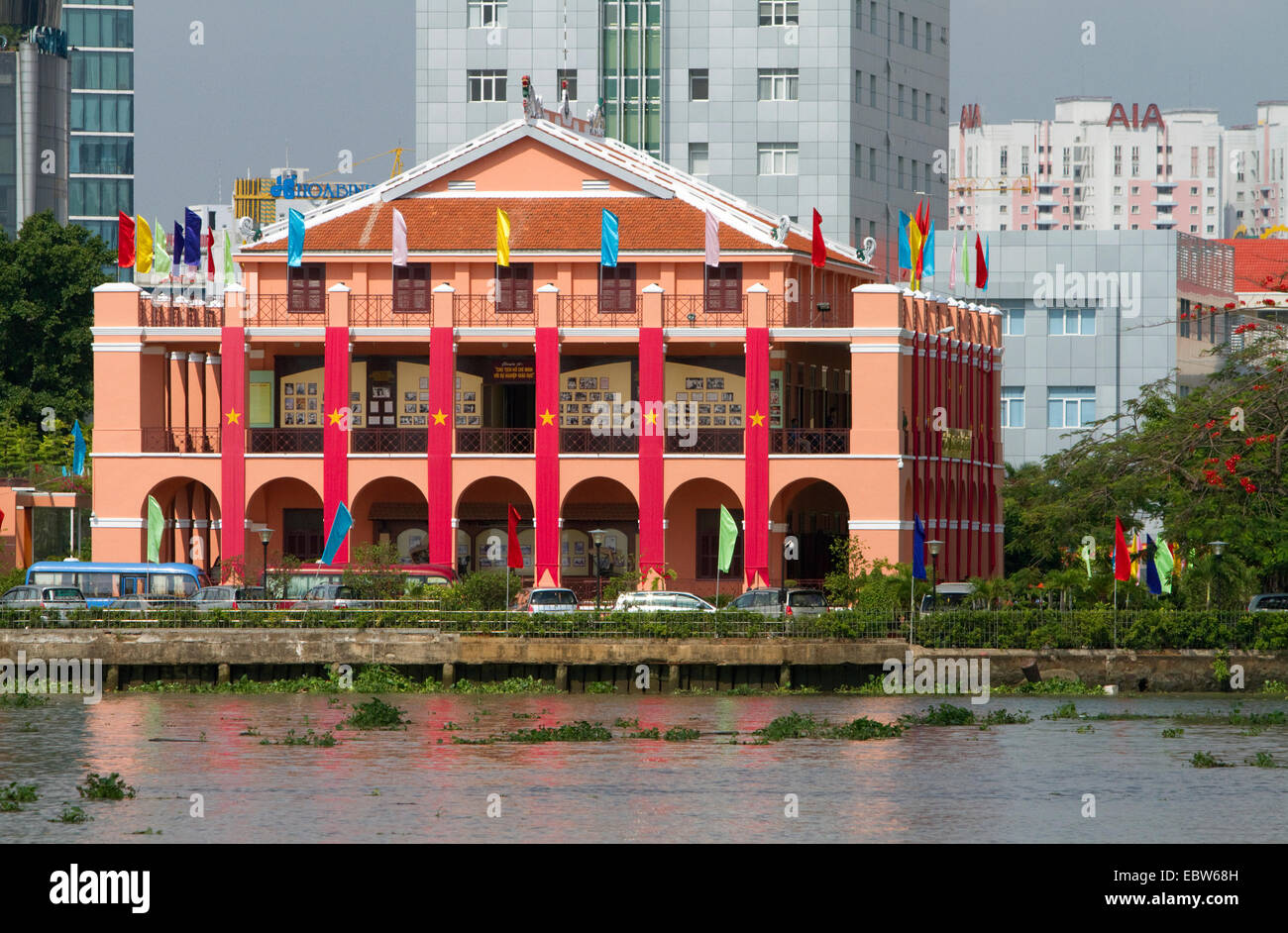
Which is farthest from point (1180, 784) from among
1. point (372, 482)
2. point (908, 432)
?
point (372, 482)

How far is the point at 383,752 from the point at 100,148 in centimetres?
11275

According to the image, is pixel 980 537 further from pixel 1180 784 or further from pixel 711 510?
pixel 1180 784

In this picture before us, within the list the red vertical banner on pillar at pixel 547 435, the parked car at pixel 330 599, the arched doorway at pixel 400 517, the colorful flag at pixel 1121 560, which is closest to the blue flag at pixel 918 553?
the colorful flag at pixel 1121 560

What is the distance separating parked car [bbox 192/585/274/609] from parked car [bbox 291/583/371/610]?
91 centimetres

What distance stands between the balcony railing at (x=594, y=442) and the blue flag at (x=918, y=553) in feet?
28.7

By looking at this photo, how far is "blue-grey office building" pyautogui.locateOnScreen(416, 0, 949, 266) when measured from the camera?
118312 mm

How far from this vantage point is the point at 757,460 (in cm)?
6944

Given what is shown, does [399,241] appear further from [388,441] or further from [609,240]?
[609,240]

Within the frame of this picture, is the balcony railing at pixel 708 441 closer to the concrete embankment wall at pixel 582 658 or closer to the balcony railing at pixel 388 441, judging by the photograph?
the balcony railing at pixel 388 441

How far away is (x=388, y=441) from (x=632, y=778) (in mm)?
32417

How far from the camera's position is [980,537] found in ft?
256

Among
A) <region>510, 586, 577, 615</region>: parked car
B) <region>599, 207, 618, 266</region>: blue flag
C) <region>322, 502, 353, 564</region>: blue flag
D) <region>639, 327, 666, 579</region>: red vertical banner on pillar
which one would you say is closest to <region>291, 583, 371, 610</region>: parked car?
<region>322, 502, 353, 564</region>: blue flag

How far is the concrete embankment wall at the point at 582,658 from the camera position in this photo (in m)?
55.4
